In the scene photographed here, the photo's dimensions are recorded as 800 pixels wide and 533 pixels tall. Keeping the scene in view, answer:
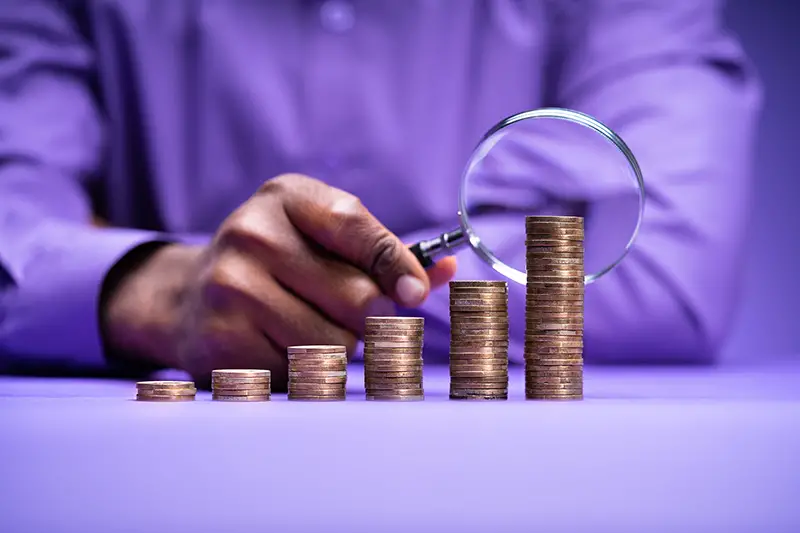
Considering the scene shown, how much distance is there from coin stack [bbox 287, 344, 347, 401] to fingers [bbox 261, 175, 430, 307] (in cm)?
23

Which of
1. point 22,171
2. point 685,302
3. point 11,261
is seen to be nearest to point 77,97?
point 22,171

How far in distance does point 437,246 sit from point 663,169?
1520mm

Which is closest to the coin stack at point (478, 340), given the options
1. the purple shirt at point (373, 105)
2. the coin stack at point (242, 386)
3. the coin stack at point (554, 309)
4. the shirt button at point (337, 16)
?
the coin stack at point (554, 309)

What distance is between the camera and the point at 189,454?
4.49 feet

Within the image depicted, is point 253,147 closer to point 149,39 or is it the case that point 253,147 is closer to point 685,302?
point 149,39

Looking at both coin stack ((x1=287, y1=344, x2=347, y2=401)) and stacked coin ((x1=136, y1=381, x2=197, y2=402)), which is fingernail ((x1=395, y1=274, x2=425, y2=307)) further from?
stacked coin ((x1=136, y1=381, x2=197, y2=402))

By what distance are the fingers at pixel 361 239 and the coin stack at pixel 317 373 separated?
229 millimetres

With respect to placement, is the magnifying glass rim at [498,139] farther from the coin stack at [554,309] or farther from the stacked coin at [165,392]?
the stacked coin at [165,392]

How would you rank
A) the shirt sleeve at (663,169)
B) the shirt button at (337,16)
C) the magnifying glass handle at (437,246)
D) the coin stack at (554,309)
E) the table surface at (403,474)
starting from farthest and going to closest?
the shirt button at (337,16) < the shirt sleeve at (663,169) < the magnifying glass handle at (437,246) < the coin stack at (554,309) < the table surface at (403,474)

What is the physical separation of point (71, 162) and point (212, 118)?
568mm

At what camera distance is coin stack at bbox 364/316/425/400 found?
1.96 metres

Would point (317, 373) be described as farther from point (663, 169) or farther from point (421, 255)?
point (663, 169)

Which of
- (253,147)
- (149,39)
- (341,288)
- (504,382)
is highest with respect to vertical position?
(149,39)

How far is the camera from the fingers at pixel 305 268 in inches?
86.0
